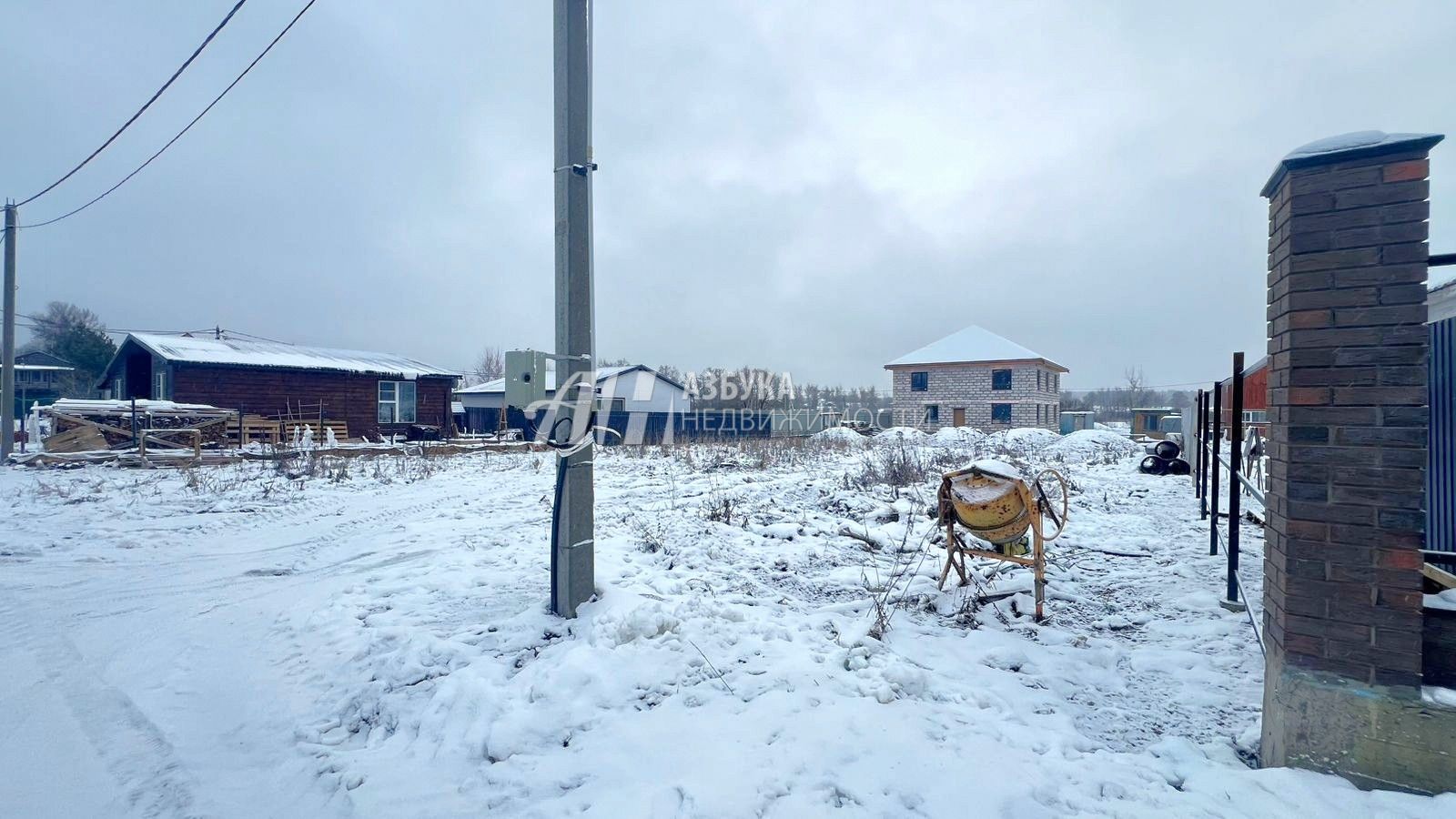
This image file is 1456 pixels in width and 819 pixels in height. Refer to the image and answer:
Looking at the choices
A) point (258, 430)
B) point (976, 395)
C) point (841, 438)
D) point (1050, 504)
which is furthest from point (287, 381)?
point (976, 395)

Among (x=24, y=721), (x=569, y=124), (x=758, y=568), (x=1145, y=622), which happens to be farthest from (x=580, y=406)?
(x=1145, y=622)

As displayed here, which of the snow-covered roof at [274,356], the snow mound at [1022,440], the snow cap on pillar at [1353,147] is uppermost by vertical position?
the snow-covered roof at [274,356]

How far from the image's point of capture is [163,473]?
1226cm

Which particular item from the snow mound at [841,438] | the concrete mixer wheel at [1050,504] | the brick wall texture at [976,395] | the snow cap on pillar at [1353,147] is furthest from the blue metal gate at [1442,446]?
the brick wall texture at [976,395]

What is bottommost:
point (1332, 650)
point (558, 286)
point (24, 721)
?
point (24, 721)

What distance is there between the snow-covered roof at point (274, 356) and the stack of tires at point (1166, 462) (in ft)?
77.4

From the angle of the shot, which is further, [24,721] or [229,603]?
[229,603]

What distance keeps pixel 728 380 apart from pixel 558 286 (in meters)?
32.5

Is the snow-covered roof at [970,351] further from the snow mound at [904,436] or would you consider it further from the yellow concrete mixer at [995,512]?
the yellow concrete mixer at [995,512]

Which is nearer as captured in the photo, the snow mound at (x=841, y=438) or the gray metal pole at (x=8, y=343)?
the gray metal pole at (x=8, y=343)

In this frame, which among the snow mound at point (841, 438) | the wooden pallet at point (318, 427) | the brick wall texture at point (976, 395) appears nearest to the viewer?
the wooden pallet at point (318, 427)

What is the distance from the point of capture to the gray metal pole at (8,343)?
1392cm

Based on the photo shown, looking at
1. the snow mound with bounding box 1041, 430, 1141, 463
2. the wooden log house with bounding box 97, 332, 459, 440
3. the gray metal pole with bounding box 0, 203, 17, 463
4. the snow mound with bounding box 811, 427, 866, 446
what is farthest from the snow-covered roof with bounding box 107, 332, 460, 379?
the snow mound with bounding box 1041, 430, 1141, 463

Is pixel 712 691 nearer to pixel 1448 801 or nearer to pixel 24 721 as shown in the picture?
pixel 1448 801
